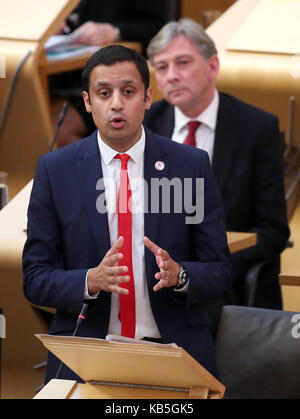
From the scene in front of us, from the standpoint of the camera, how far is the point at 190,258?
2449mm

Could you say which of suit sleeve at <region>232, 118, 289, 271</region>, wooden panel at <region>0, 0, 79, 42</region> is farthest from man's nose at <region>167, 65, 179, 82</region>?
wooden panel at <region>0, 0, 79, 42</region>

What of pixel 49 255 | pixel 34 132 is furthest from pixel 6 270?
pixel 34 132

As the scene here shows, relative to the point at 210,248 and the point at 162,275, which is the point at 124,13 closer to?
→ the point at 210,248

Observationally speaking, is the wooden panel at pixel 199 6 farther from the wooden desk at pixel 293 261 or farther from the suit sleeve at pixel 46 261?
the suit sleeve at pixel 46 261

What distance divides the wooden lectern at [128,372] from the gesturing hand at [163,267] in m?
0.28

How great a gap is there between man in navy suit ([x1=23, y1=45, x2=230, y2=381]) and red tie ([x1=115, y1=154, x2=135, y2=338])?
0.01 m

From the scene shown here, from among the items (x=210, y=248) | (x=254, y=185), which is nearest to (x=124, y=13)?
(x=254, y=185)

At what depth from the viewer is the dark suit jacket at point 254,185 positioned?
3.40 m

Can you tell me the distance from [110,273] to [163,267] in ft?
0.45

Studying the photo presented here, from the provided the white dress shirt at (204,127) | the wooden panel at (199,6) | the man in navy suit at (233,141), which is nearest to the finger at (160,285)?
the man in navy suit at (233,141)

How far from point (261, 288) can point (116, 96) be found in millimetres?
1450

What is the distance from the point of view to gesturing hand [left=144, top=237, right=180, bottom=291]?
2.15 metres

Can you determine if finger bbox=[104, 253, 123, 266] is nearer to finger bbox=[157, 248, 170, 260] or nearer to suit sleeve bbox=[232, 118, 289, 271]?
finger bbox=[157, 248, 170, 260]

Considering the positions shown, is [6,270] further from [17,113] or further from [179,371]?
[17,113]
